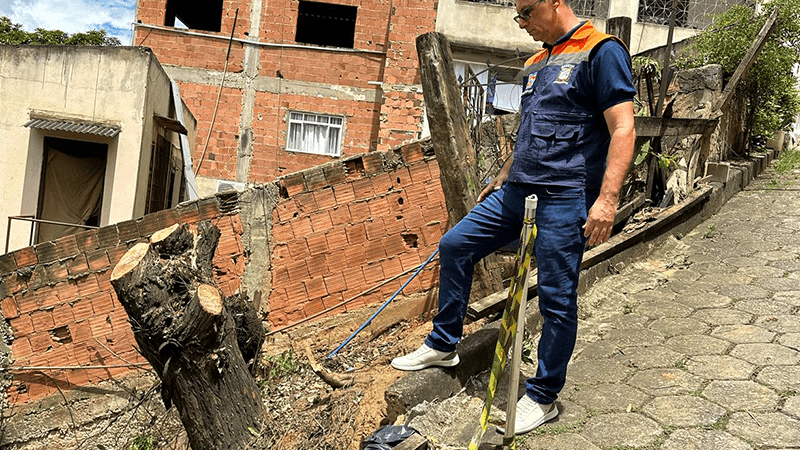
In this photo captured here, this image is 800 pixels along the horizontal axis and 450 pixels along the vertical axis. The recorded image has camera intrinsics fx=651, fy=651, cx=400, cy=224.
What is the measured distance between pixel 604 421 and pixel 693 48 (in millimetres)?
8167

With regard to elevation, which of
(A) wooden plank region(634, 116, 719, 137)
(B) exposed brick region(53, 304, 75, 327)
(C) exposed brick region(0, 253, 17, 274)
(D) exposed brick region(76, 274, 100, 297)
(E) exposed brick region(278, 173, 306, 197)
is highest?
(A) wooden plank region(634, 116, 719, 137)

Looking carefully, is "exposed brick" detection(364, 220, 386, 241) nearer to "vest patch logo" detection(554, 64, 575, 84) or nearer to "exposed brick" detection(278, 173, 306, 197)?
"exposed brick" detection(278, 173, 306, 197)

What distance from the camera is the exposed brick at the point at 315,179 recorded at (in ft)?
18.6

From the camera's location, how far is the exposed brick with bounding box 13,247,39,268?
5.77m

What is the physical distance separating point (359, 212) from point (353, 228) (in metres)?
0.15

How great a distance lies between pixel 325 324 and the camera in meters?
5.69

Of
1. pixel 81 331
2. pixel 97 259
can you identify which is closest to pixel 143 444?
pixel 81 331

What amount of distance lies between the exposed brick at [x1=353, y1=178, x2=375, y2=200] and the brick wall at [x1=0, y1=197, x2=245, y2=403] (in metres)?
1.10

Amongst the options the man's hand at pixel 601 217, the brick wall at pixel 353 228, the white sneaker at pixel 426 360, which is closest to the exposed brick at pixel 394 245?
the brick wall at pixel 353 228

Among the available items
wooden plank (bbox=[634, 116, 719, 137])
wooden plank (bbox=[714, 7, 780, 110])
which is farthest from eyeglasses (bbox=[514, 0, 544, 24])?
wooden plank (bbox=[714, 7, 780, 110])

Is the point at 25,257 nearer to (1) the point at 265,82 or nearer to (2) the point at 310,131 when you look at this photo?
(2) the point at 310,131

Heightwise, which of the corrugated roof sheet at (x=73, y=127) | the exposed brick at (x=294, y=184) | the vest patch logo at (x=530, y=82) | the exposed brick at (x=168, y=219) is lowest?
the exposed brick at (x=168, y=219)

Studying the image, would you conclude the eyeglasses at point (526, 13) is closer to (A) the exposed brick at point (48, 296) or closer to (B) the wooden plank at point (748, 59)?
(A) the exposed brick at point (48, 296)

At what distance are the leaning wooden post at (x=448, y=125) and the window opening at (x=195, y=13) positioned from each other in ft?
51.6
